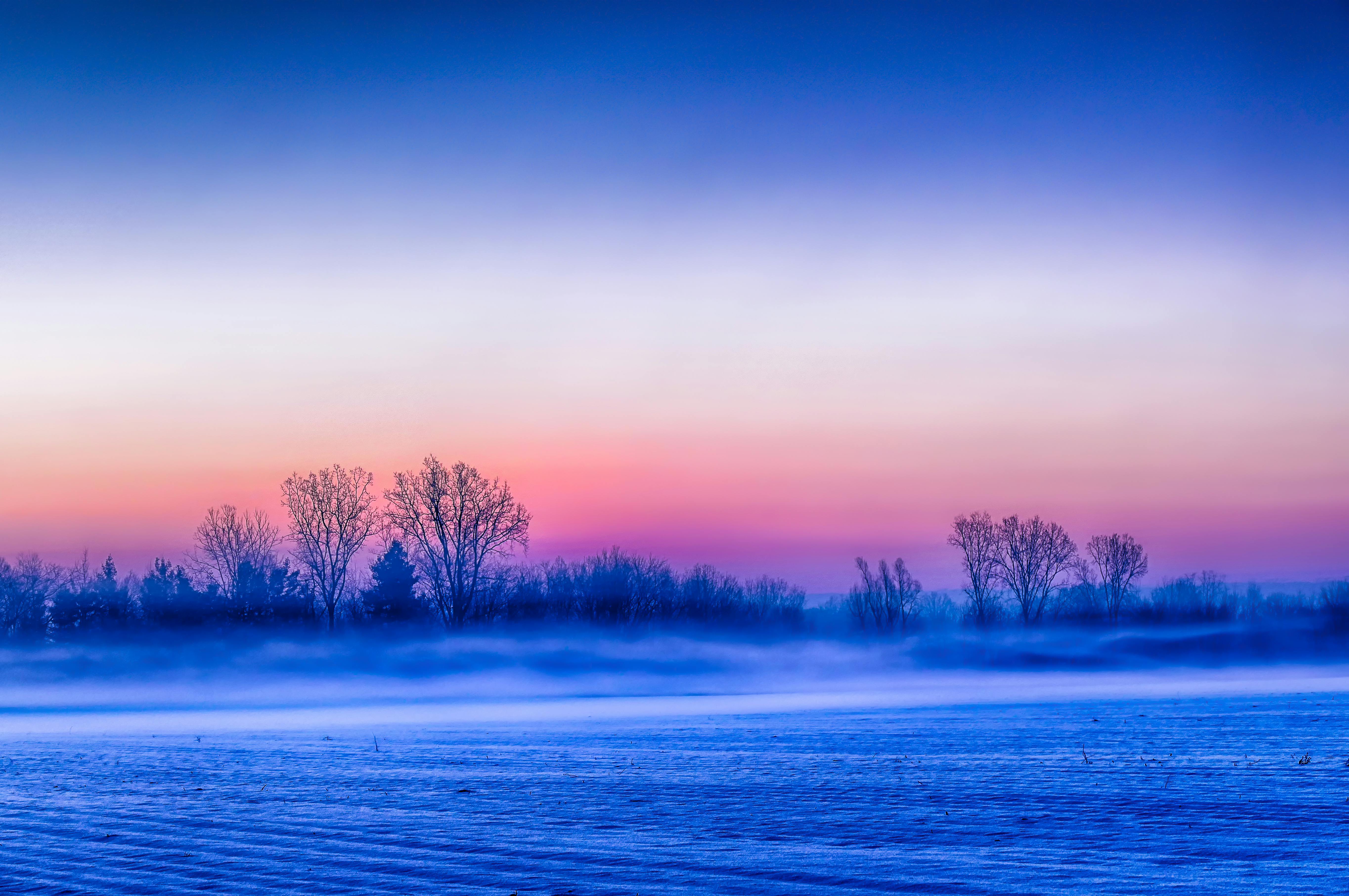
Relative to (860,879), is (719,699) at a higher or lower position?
lower

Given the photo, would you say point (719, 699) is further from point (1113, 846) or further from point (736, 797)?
point (1113, 846)

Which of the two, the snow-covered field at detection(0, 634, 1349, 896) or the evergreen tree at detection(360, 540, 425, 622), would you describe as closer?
the snow-covered field at detection(0, 634, 1349, 896)

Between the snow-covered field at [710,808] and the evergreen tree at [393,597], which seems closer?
the snow-covered field at [710,808]

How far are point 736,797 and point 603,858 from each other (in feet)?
17.5

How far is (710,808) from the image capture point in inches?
653

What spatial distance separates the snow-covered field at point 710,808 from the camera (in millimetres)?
11656

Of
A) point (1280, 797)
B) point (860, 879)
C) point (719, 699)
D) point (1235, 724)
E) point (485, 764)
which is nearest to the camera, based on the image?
point (860, 879)

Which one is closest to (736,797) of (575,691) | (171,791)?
(171,791)

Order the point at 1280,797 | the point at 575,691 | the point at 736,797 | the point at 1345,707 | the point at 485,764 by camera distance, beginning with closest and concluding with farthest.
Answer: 1. the point at 1280,797
2. the point at 736,797
3. the point at 485,764
4. the point at 1345,707
5. the point at 575,691

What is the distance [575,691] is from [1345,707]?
58315 millimetres

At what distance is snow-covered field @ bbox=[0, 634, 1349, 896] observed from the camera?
1166 centimetres

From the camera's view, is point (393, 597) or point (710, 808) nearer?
point (710, 808)

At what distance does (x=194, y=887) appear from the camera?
1162 centimetres

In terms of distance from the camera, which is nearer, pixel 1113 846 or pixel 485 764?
pixel 1113 846
